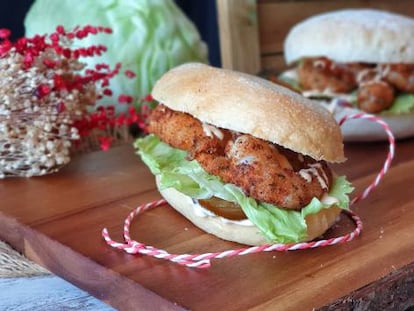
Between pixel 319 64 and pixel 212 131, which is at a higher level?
pixel 212 131

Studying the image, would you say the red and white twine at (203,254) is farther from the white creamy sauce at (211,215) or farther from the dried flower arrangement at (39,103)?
A: the dried flower arrangement at (39,103)

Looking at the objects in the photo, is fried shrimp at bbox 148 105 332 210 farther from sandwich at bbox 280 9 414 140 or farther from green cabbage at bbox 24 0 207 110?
green cabbage at bbox 24 0 207 110

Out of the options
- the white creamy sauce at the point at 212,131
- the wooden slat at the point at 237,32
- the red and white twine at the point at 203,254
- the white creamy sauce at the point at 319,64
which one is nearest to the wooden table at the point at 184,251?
the red and white twine at the point at 203,254

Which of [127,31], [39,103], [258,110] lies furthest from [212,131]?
[127,31]

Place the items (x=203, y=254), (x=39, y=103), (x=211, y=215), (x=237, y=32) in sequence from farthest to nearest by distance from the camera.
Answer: (x=237, y=32)
(x=39, y=103)
(x=211, y=215)
(x=203, y=254)

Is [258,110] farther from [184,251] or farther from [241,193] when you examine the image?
[184,251]

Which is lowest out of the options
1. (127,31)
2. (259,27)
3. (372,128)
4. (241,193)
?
(372,128)
